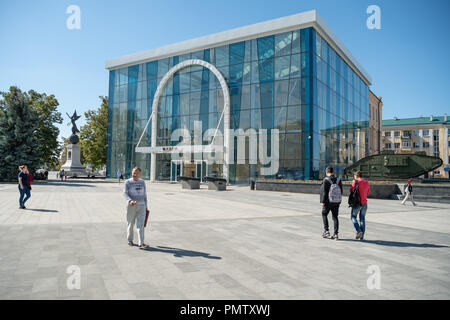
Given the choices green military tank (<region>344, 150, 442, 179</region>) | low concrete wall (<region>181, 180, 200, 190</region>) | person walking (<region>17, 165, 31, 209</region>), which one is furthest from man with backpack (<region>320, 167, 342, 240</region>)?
low concrete wall (<region>181, 180, 200, 190</region>)

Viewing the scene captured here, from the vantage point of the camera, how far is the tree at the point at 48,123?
132 ft

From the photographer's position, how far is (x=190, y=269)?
15.6 ft

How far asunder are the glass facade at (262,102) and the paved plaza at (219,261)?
66.9ft

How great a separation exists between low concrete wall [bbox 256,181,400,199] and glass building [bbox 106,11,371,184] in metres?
4.33

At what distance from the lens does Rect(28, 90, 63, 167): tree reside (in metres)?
40.4

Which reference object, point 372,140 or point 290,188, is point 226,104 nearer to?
point 290,188

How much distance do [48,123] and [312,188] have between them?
3821cm

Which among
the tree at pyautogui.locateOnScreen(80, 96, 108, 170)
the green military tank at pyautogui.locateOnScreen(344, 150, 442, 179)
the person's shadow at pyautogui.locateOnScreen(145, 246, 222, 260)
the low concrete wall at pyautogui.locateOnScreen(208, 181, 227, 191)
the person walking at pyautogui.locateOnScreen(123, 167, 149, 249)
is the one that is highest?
the tree at pyautogui.locateOnScreen(80, 96, 108, 170)

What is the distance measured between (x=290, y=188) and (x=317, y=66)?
45.0 ft

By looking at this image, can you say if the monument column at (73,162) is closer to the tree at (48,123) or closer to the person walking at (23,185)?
A: the tree at (48,123)

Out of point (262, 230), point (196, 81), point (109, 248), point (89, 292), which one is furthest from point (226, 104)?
point (89, 292)

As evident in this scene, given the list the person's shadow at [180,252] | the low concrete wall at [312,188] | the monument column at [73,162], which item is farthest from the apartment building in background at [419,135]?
the person's shadow at [180,252]

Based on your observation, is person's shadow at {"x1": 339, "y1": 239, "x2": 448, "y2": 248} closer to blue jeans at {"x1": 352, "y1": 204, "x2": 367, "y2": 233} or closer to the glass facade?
blue jeans at {"x1": 352, "y1": 204, "x2": 367, "y2": 233}

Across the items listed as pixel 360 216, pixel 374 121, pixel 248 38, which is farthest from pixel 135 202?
pixel 374 121
